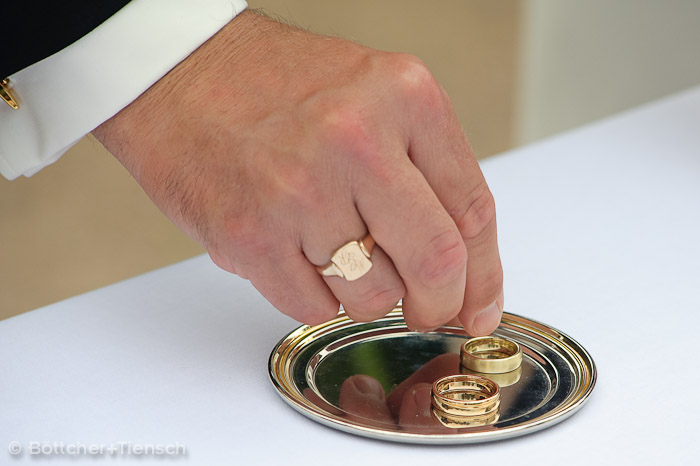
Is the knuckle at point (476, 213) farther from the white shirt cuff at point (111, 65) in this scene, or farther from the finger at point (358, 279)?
the white shirt cuff at point (111, 65)

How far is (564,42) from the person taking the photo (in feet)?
9.53

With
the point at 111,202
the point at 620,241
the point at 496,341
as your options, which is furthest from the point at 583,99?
the point at 496,341

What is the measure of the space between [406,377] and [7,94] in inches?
14.6

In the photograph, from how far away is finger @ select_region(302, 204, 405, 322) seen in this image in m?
0.55

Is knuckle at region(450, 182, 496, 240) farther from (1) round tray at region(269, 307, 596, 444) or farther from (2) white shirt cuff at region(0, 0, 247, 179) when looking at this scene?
(2) white shirt cuff at region(0, 0, 247, 179)

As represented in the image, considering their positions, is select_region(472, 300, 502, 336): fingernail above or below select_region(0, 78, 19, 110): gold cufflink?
below

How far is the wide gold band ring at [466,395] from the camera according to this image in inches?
21.4

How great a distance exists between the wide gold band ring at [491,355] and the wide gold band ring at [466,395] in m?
0.02

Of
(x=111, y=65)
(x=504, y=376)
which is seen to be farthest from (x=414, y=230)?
(x=111, y=65)

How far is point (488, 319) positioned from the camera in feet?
2.05

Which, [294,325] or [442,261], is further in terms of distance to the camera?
[294,325]

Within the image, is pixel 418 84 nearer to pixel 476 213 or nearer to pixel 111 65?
pixel 476 213

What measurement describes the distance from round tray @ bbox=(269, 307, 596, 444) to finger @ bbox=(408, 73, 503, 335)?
4cm

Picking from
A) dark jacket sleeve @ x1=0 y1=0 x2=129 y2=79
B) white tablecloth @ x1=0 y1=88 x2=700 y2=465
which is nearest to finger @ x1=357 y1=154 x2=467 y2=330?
white tablecloth @ x1=0 y1=88 x2=700 y2=465
